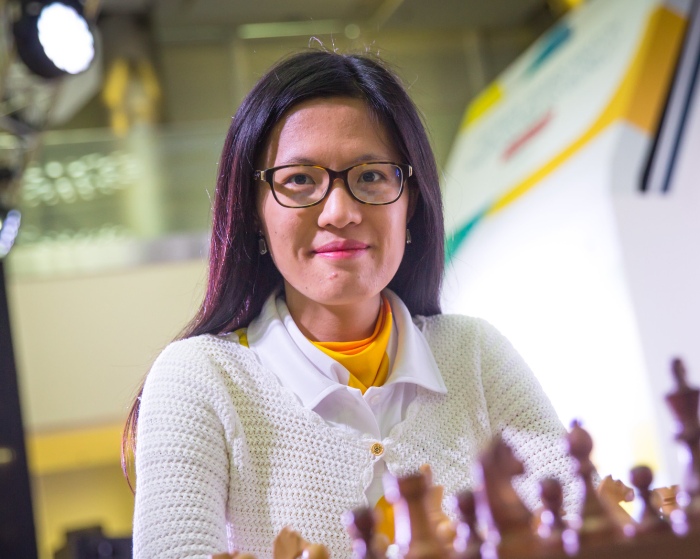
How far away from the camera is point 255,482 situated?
1.23 metres

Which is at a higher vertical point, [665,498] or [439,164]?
[439,164]

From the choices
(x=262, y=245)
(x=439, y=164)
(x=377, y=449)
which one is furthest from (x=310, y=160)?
(x=439, y=164)

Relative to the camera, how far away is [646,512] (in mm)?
716

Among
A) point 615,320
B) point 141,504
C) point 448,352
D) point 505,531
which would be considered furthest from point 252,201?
point 615,320

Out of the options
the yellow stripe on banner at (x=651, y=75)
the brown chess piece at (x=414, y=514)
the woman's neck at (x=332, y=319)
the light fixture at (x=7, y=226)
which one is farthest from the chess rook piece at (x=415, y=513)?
the light fixture at (x=7, y=226)

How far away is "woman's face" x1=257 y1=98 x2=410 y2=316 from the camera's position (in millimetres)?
1280

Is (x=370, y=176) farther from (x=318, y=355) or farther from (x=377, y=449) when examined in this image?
(x=377, y=449)

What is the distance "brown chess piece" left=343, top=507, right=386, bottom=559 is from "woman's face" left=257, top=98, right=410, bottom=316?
0.57 m

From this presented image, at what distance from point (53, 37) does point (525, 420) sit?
8.51 ft

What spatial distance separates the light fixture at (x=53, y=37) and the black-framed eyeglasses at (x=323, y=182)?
7.60ft

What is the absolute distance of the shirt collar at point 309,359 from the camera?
Answer: 4.21 ft

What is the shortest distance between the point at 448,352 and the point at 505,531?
30.3 inches

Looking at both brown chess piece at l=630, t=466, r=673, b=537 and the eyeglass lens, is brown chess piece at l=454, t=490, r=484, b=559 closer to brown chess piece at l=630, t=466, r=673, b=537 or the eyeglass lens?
brown chess piece at l=630, t=466, r=673, b=537

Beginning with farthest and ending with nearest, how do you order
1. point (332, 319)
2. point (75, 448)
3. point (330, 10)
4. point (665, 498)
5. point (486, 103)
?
point (330, 10) → point (75, 448) → point (486, 103) → point (332, 319) → point (665, 498)
